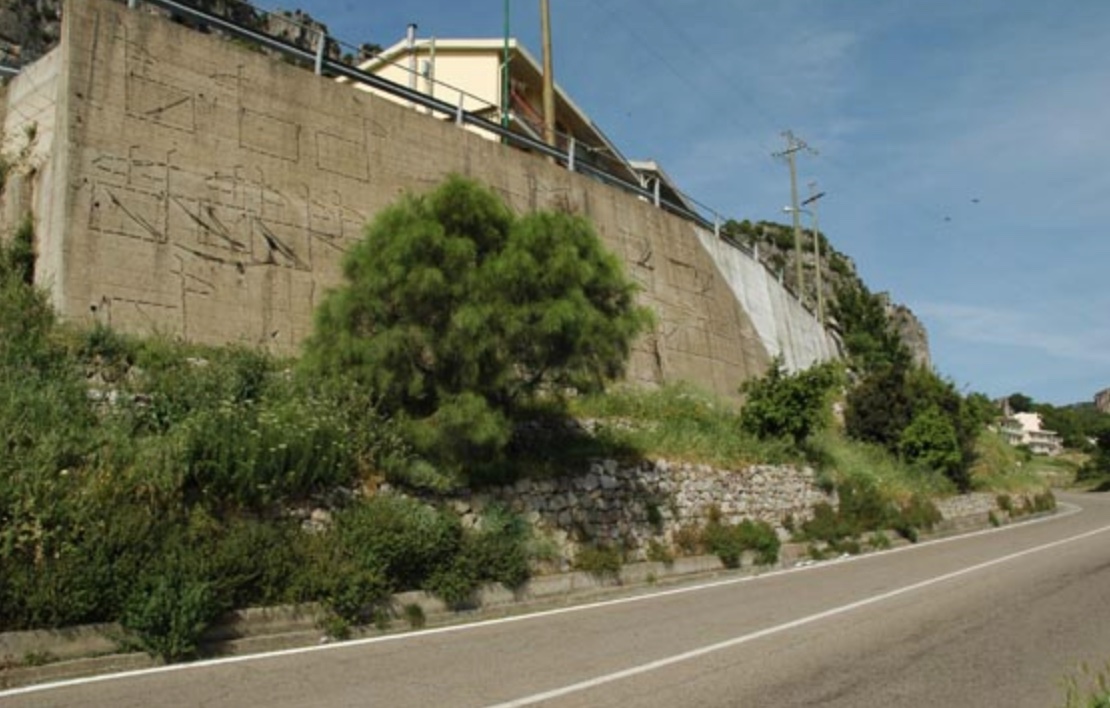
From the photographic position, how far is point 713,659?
27.3 feet

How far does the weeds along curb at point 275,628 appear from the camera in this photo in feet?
25.5

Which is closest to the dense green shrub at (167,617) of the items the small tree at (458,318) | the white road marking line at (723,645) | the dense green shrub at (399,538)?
the dense green shrub at (399,538)

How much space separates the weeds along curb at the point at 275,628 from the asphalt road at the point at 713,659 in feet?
1.63

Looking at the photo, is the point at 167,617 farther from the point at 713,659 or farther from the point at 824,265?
the point at 824,265

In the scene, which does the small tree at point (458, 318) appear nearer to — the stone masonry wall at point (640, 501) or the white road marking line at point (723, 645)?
the stone masonry wall at point (640, 501)

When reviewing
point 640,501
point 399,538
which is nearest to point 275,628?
point 399,538

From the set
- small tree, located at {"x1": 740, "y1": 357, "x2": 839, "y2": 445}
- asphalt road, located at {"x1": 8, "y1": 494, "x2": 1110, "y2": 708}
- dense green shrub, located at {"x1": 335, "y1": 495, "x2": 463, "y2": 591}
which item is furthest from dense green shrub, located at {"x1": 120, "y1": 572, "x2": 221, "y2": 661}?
small tree, located at {"x1": 740, "y1": 357, "x2": 839, "y2": 445}

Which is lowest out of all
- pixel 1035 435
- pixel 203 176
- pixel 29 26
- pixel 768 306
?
pixel 203 176

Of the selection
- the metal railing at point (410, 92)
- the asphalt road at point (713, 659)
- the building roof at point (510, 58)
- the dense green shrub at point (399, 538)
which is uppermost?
the building roof at point (510, 58)

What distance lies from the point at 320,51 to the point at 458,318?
7.66 meters

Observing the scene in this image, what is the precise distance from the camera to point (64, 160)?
Answer: 1369 centimetres

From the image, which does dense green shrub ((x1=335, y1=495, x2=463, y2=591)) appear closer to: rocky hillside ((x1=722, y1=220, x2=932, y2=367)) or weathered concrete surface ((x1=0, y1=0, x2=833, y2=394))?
weathered concrete surface ((x1=0, y1=0, x2=833, y2=394))

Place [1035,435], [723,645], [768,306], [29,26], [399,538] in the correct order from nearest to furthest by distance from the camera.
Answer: [723,645] < [399,538] < [29,26] < [768,306] < [1035,435]

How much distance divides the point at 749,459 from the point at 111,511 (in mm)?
15069
